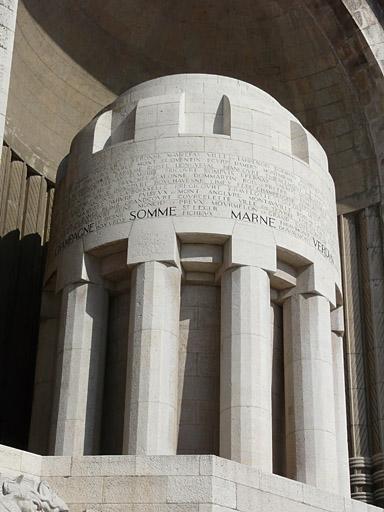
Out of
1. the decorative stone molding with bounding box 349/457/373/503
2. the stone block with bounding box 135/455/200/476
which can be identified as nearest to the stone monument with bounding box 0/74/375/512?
the stone block with bounding box 135/455/200/476

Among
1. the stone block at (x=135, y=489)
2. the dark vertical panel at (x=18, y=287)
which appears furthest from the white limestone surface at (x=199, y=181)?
the stone block at (x=135, y=489)

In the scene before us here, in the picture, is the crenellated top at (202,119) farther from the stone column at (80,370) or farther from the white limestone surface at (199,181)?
the stone column at (80,370)

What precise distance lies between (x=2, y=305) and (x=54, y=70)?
5.87 metres

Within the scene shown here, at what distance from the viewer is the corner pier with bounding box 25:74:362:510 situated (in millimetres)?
13484

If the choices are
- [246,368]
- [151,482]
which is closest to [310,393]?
[246,368]

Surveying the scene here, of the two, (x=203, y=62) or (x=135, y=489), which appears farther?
(x=203, y=62)

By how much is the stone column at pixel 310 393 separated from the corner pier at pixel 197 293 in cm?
2

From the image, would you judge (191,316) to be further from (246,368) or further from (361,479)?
(361,479)

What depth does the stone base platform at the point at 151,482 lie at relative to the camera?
11117 mm

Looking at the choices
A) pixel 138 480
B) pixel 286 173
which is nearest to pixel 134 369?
pixel 138 480

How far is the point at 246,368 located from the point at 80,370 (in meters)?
2.68

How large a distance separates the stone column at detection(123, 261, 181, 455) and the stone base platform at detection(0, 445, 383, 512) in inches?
53.6

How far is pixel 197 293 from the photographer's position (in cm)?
1482

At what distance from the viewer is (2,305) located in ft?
62.8
